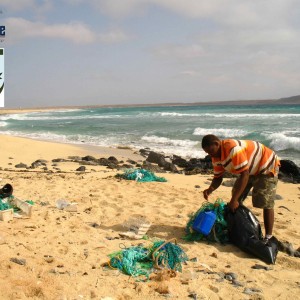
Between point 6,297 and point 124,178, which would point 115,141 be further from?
point 6,297

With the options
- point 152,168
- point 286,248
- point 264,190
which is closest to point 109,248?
point 264,190

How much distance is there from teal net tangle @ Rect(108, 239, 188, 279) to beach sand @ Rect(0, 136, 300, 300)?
101 mm

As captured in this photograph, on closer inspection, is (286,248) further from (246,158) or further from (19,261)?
(19,261)

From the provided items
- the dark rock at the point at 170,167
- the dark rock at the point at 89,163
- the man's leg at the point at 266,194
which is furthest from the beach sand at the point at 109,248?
the dark rock at the point at 89,163

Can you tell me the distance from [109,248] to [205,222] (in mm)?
1294

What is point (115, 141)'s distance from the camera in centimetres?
2123

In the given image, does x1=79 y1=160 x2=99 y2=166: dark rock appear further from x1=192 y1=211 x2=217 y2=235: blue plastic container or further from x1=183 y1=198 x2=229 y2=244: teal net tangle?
x1=192 y1=211 x2=217 y2=235: blue plastic container

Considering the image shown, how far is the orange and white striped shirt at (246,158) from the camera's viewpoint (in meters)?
4.22

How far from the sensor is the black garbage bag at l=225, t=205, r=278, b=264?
434 cm

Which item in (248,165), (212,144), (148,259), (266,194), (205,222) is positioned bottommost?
(148,259)

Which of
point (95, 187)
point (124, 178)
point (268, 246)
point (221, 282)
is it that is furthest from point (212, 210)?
point (124, 178)

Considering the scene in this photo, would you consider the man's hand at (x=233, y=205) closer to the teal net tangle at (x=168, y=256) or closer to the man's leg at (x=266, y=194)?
the man's leg at (x=266, y=194)

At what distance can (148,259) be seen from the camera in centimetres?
408

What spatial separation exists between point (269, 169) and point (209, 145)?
34.4 inches
